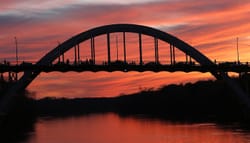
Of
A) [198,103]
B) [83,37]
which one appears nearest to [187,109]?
[198,103]

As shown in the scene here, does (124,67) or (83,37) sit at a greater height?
(83,37)

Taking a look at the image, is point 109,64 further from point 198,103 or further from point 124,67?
point 198,103

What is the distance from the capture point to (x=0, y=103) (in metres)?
69.3

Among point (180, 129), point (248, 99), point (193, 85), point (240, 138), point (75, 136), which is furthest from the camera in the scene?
Result: point (193, 85)

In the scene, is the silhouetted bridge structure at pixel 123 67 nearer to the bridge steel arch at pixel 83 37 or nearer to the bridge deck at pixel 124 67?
the bridge deck at pixel 124 67

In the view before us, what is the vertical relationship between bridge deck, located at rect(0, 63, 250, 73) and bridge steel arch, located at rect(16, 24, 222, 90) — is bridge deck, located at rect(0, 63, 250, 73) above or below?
below

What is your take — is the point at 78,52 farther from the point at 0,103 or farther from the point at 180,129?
the point at 180,129

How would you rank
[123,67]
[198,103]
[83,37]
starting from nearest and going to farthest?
[123,67]
[83,37]
[198,103]

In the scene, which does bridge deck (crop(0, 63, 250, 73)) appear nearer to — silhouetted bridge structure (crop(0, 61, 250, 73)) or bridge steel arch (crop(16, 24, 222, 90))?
silhouetted bridge structure (crop(0, 61, 250, 73))

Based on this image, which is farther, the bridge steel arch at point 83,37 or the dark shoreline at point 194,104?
the dark shoreline at point 194,104

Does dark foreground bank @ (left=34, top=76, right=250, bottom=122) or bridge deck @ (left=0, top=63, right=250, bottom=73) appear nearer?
bridge deck @ (left=0, top=63, right=250, bottom=73)

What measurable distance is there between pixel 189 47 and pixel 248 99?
29.7ft

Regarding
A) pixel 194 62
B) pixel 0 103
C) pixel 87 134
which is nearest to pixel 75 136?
pixel 87 134

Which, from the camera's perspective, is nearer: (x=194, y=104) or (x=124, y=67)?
(x=124, y=67)
